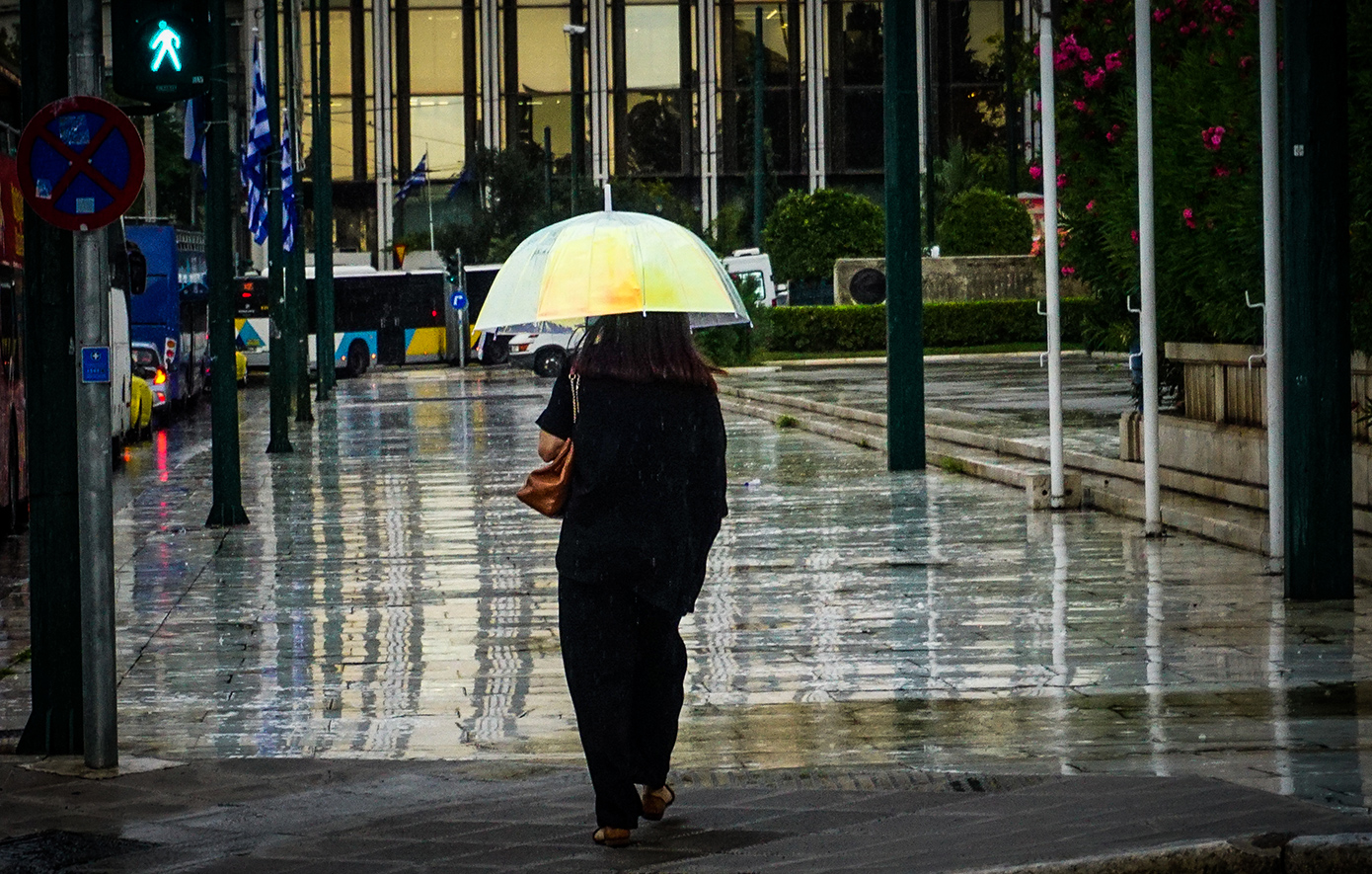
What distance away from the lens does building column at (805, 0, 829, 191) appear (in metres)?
73.4

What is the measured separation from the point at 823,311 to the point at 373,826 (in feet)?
148

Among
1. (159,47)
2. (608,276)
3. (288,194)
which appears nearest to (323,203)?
(288,194)

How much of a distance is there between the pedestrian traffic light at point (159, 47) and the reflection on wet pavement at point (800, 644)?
8.35 feet

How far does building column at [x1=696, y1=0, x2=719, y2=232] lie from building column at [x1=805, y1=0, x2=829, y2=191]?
10.8 ft

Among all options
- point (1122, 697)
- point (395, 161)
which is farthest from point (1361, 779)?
point (395, 161)

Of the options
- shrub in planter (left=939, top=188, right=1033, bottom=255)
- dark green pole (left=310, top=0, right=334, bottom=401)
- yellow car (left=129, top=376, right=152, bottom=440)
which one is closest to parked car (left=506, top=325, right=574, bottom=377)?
dark green pole (left=310, top=0, right=334, bottom=401)

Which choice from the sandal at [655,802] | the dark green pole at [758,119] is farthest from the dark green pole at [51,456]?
the dark green pole at [758,119]

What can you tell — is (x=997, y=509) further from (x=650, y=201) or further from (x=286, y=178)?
(x=650, y=201)

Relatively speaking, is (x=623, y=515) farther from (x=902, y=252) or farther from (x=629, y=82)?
(x=629, y=82)

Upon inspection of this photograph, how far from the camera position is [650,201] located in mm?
60000

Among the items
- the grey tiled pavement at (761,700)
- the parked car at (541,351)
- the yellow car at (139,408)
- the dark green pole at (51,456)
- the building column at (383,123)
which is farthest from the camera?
the building column at (383,123)

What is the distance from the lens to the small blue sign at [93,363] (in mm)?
7281

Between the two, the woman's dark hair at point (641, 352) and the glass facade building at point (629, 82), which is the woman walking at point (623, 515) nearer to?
the woman's dark hair at point (641, 352)

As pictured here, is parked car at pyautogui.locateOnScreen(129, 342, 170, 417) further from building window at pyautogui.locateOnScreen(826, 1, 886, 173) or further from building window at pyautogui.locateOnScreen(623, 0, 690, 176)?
building window at pyautogui.locateOnScreen(826, 1, 886, 173)
